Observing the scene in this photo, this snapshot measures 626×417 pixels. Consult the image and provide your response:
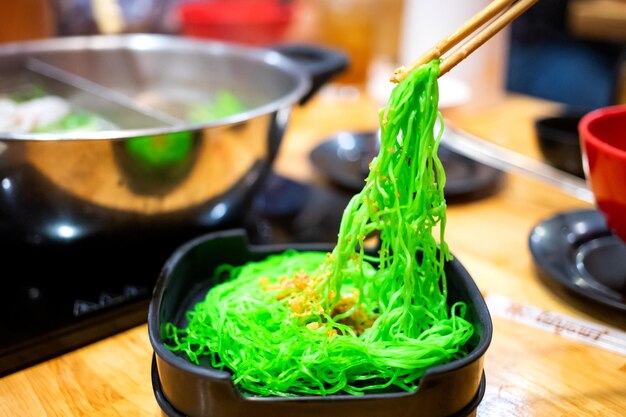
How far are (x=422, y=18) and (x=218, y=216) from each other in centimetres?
100

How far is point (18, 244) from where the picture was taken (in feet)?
2.75

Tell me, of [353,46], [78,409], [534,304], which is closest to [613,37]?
[353,46]

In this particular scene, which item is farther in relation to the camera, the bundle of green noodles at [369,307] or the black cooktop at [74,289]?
the black cooktop at [74,289]

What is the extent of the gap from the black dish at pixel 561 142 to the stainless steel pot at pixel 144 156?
Result: 42 centimetres

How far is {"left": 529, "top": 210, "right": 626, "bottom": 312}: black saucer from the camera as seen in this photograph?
849 mm

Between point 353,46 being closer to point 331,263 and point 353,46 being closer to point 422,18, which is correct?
point 422,18

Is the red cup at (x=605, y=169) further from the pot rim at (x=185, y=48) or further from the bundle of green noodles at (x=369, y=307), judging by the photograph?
the pot rim at (x=185, y=48)

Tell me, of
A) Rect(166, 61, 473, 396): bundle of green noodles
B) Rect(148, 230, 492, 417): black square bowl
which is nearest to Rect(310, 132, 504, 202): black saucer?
Rect(166, 61, 473, 396): bundle of green noodles

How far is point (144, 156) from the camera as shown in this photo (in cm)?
81

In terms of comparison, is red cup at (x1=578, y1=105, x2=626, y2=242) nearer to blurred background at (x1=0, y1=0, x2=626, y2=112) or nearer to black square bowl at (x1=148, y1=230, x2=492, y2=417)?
black square bowl at (x1=148, y1=230, x2=492, y2=417)

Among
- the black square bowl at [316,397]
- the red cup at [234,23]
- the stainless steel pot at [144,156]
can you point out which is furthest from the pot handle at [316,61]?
the black square bowl at [316,397]

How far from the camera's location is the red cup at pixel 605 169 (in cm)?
80

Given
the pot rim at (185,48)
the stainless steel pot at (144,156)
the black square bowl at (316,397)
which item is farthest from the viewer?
the pot rim at (185,48)

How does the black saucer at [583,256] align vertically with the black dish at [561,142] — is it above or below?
below
